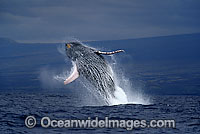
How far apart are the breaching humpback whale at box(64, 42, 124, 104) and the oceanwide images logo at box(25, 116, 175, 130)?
4144mm

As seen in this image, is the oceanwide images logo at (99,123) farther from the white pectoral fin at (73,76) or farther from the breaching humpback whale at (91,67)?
the breaching humpback whale at (91,67)

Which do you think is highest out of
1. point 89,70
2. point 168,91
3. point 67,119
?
point 168,91

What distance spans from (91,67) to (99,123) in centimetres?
512

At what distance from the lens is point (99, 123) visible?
1432 cm

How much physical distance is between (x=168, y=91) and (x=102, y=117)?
9038cm

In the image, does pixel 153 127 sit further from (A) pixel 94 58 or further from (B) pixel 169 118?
(A) pixel 94 58

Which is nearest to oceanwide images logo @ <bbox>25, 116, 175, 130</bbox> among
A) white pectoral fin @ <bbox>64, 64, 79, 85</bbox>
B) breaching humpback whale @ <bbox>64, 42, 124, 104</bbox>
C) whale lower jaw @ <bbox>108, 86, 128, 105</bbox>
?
white pectoral fin @ <bbox>64, 64, 79, 85</bbox>

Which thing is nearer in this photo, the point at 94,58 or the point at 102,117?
the point at 102,117

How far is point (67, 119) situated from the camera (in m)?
15.1

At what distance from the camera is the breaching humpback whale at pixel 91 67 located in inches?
744

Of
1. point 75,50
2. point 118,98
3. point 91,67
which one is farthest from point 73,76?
point 118,98

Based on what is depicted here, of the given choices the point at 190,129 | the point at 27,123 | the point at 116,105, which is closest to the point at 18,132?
the point at 27,123

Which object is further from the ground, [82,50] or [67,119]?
[82,50]

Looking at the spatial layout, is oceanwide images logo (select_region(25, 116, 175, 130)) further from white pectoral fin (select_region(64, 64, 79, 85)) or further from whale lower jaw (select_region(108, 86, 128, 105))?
whale lower jaw (select_region(108, 86, 128, 105))
